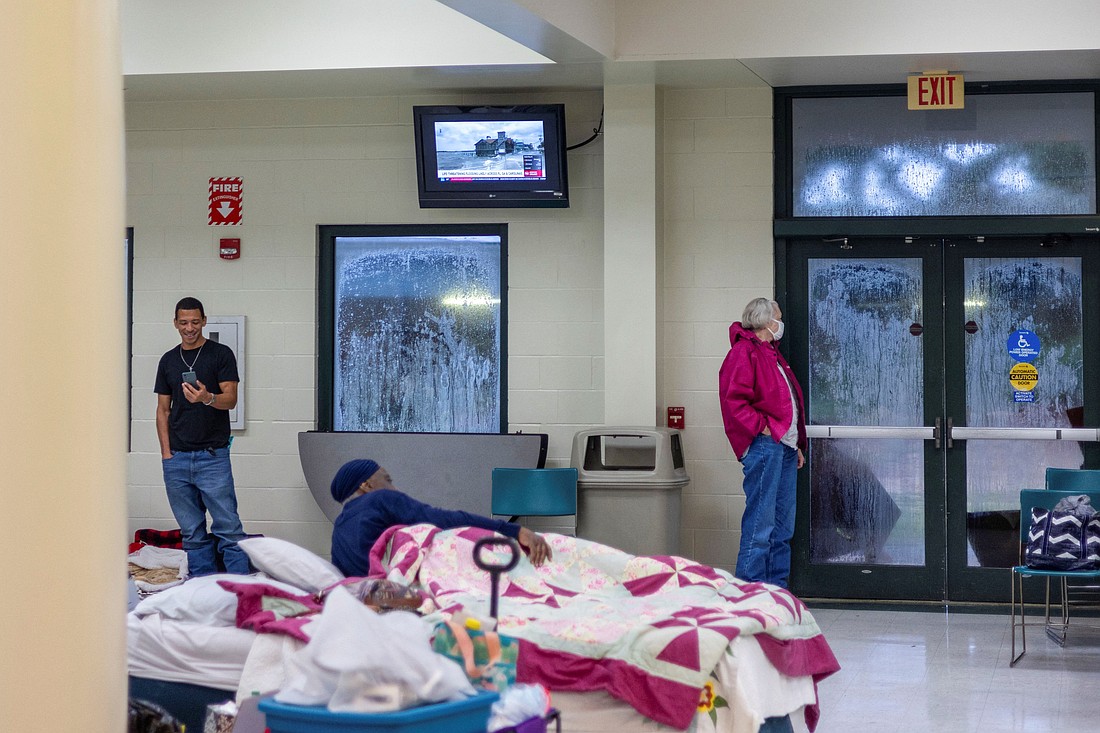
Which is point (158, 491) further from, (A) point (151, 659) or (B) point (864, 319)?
(B) point (864, 319)

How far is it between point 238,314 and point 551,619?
13.4 feet

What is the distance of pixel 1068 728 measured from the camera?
14.4ft

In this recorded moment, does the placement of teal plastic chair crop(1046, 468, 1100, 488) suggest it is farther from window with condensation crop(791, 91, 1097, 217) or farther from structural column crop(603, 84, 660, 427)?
structural column crop(603, 84, 660, 427)

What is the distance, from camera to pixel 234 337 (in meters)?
7.38

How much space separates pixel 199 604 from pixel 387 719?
201 cm

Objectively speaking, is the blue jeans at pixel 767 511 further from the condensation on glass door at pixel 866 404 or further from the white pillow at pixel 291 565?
the white pillow at pixel 291 565

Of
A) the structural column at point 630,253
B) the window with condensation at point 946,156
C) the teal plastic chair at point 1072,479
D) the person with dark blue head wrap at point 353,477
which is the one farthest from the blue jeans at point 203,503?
the teal plastic chair at point 1072,479

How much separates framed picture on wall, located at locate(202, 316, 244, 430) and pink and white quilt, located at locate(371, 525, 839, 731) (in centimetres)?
311

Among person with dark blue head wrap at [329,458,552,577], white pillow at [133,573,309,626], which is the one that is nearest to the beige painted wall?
person with dark blue head wrap at [329,458,552,577]

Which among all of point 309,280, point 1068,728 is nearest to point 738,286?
point 309,280

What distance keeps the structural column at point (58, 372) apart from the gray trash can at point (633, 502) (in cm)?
426

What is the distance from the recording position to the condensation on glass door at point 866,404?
6.91 m

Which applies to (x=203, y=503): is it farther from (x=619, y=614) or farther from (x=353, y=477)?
(x=619, y=614)

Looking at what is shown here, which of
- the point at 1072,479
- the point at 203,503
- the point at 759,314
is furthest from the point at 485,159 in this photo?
the point at 1072,479
